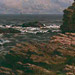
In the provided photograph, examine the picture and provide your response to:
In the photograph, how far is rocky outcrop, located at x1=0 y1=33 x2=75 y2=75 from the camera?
1178 inches

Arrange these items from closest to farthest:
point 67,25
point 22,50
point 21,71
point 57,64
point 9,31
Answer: point 21,71
point 57,64
point 22,50
point 67,25
point 9,31

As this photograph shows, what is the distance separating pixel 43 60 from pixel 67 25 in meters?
35.6

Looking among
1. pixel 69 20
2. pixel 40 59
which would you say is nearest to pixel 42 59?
pixel 40 59

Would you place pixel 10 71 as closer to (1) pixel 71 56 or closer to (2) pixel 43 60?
(2) pixel 43 60

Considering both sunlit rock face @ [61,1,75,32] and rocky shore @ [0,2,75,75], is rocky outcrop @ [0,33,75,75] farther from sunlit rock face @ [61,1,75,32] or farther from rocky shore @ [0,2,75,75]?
sunlit rock face @ [61,1,75,32]

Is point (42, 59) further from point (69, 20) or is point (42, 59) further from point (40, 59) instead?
point (69, 20)

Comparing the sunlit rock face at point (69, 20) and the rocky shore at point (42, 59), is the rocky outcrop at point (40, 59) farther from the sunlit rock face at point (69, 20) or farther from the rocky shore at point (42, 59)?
the sunlit rock face at point (69, 20)

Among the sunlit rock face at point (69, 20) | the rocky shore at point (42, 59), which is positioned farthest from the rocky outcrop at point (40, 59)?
the sunlit rock face at point (69, 20)

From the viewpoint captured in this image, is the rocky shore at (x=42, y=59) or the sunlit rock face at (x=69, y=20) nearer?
the rocky shore at (x=42, y=59)

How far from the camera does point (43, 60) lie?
32.1 m

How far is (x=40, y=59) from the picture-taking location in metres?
32.3

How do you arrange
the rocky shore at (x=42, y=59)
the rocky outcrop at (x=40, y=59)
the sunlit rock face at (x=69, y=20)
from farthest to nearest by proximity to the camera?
A: the sunlit rock face at (x=69, y=20) < the rocky outcrop at (x=40, y=59) < the rocky shore at (x=42, y=59)

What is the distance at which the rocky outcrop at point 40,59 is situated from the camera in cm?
2992

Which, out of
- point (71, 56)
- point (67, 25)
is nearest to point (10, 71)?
point (71, 56)
